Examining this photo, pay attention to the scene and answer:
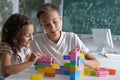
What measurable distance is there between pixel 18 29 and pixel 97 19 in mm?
2376

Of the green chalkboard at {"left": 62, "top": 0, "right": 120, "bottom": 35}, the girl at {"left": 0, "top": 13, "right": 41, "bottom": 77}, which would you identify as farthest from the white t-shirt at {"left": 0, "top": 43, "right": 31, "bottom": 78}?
the green chalkboard at {"left": 62, "top": 0, "right": 120, "bottom": 35}

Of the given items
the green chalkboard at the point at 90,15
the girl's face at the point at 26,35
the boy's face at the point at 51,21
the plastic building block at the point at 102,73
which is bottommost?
the plastic building block at the point at 102,73

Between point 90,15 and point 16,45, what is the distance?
239 centimetres

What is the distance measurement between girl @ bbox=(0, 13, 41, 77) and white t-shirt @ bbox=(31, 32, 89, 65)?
0.57 feet

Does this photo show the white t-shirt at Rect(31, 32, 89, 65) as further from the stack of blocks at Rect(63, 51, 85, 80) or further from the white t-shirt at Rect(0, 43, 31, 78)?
the stack of blocks at Rect(63, 51, 85, 80)

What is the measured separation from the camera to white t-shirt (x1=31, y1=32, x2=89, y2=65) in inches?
70.8

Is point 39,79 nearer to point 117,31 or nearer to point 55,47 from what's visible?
point 55,47

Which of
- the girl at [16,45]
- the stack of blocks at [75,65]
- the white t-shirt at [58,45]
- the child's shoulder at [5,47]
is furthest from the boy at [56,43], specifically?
the stack of blocks at [75,65]

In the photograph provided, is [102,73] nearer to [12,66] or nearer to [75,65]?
[75,65]

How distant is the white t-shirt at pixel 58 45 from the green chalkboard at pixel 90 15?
1.96 m

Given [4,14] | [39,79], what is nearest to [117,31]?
[4,14]

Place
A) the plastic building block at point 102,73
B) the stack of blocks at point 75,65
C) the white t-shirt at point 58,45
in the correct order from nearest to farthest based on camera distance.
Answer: the stack of blocks at point 75,65 → the plastic building block at point 102,73 → the white t-shirt at point 58,45

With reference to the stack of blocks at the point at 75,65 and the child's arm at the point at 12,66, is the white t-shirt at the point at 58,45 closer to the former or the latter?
the child's arm at the point at 12,66

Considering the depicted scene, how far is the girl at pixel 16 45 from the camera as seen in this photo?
1.35m
